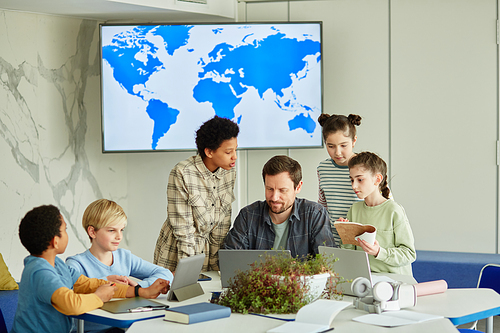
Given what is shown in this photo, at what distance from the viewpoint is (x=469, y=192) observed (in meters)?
→ 4.46

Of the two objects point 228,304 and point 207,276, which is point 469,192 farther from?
point 228,304

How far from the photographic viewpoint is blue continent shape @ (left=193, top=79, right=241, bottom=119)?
447cm

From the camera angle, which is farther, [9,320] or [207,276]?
[9,320]

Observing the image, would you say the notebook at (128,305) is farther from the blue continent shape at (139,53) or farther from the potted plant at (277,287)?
the blue continent shape at (139,53)

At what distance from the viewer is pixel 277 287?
204 cm

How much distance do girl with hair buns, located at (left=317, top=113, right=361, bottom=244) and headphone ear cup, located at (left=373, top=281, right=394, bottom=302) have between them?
1.03 m

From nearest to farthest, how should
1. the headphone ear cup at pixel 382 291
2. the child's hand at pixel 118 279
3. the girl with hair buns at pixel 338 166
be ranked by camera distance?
the headphone ear cup at pixel 382 291 < the child's hand at pixel 118 279 < the girl with hair buns at pixel 338 166

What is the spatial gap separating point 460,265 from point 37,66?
367cm

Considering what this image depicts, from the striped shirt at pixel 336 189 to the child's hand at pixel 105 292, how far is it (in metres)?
1.44

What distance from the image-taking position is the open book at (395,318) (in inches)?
74.3

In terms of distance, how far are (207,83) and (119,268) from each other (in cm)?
221

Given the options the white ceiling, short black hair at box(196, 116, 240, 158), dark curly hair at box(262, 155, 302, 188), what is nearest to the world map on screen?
the white ceiling

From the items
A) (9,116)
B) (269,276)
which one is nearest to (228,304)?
(269,276)

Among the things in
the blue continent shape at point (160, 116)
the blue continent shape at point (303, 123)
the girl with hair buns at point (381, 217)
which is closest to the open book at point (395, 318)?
the girl with hair buns at point (381, 217)
